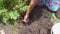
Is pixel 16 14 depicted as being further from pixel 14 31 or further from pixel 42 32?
pixel 42 32

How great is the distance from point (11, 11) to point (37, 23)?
0.41m

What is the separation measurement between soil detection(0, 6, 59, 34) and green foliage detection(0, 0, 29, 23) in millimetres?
117

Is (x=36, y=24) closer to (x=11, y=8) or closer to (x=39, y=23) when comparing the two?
(x=39, y=23)

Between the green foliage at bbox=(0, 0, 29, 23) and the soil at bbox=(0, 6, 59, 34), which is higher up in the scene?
the green foliage at bbox=(0, 0, 29, 23)

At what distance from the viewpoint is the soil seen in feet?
9.73

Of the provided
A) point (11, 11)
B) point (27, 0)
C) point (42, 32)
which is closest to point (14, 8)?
point (11, 11)

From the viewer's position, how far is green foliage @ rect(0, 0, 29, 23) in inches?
118

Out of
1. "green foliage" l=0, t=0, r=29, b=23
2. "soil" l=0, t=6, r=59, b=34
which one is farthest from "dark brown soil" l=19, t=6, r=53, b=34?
"green foliage" l=0, t=0, r=29, b=23

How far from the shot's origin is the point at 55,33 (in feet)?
8.73

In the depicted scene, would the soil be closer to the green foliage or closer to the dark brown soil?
the dark brown soil

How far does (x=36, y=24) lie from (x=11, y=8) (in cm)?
44

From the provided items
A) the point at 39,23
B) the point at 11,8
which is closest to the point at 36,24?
the point at 39,23

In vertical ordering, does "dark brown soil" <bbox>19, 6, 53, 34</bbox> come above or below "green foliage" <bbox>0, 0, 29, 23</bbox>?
below

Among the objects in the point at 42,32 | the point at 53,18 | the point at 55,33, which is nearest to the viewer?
the point at 55,33
